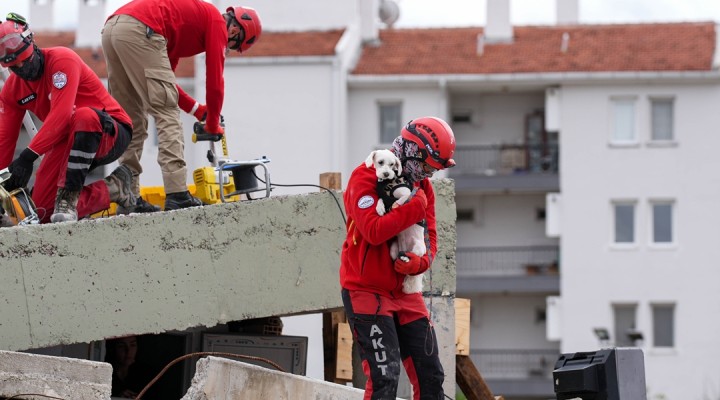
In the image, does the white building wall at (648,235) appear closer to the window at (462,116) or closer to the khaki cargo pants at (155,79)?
the window at (462,116)

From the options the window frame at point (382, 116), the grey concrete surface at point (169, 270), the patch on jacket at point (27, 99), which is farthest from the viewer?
the window frame at point (382, 116)

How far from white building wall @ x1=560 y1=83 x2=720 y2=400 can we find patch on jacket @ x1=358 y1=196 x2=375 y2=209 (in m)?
33.9

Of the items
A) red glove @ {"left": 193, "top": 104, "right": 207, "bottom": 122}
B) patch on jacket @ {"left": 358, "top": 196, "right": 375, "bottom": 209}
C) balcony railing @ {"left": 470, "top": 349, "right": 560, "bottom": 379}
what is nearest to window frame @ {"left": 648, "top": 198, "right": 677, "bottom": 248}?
balcony railing @ {"left": 470, "top": 349, "right": 560, "bottom": 379}

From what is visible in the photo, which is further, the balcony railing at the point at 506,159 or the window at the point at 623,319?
the balcony railing at the point at 506,159

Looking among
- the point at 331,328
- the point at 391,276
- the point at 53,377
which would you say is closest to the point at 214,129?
the point at 331,328

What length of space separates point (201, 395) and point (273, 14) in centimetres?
3520

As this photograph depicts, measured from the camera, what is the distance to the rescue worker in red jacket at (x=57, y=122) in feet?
37.1

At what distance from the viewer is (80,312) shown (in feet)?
36.6

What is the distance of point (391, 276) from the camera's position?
8.82 m

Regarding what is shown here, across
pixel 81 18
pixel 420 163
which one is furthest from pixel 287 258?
pixel 81 18

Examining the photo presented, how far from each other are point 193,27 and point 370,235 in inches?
153

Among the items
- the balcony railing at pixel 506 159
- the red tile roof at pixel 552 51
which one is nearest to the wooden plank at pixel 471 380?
the red tile roof at pixel 552 51

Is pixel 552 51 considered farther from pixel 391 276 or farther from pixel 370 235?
pixel 370 235

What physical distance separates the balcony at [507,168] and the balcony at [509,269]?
166 centimetres
